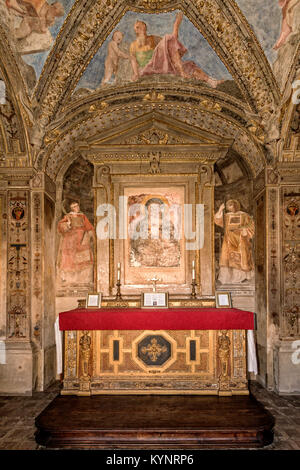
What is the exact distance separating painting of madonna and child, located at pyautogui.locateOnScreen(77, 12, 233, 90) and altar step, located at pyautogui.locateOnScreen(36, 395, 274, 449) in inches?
228

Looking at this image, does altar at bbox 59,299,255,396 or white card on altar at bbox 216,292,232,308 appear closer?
altar at bbox 59,299,255,396

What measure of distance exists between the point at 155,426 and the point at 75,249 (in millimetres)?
4746

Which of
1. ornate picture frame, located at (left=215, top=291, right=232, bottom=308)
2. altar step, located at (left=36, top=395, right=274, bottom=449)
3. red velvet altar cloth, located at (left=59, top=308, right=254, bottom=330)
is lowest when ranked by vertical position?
altar step, located at (left=36, top=395, right=274, bottom=449)

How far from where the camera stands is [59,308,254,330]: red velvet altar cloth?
256 inches

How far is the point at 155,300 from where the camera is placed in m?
7.11

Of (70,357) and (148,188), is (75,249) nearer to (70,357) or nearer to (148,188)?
(148,188)

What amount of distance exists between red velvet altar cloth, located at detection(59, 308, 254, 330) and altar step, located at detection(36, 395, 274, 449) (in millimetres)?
1179

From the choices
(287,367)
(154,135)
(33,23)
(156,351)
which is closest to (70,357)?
(156,351)

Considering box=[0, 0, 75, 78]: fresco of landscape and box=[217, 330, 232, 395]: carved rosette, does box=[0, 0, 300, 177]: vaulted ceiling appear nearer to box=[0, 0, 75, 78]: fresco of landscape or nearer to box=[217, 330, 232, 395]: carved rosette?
box=[0, 0, 75, 78]: fresco of landscape

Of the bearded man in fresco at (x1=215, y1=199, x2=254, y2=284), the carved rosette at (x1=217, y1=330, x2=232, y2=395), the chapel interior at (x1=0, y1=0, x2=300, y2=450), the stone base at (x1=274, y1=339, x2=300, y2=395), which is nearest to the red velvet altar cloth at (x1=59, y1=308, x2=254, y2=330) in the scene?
the carved rosette at (x1=217, y1=330, x2=232, y2=395)

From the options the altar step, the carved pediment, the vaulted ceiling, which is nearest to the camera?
the altar step

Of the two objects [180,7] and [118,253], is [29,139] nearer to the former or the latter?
[118,253]

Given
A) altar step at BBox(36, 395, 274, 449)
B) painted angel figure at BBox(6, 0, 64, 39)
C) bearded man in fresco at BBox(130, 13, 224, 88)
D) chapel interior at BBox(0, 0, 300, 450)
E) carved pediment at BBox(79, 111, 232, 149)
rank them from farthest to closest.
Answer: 1. carved pediment at BBox(79, 111, 232, 149)
2. bearded man in fresco at BBox(130, 13, 224, 88)
3. chapel interior at BBox(0, 0, 300, 450)
4. painted angel figure at BBox(6, 0, 64, 39)
5. altar step at BBox(36, 395, 274, 449)

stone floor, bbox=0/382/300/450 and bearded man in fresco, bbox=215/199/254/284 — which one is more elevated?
bearded man in fresco, bbox=215/199/254/284
